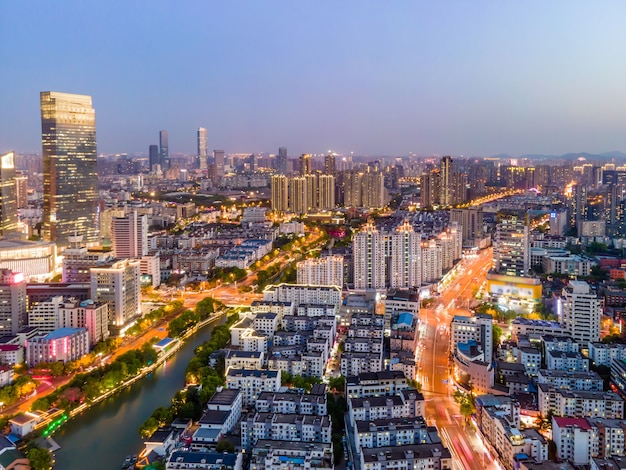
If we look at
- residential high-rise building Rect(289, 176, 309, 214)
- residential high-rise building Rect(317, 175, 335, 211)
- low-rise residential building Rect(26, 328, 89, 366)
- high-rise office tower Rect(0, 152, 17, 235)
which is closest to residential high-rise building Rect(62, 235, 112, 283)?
low-rise residential building Rect(26, 328, 89, 366)

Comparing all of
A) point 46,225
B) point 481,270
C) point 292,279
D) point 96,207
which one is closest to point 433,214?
point 481,270

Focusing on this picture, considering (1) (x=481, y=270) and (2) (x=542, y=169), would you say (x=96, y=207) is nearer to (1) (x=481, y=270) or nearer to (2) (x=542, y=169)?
(1) (x=481, y=270)

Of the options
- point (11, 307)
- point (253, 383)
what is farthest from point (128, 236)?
point (253, 383)

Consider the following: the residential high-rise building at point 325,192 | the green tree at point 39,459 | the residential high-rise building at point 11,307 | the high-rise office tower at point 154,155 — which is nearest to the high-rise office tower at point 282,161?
the high-rise office tower at point 154,155

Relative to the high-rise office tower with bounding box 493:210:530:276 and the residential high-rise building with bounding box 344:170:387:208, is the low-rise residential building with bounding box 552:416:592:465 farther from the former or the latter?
the residential high-rise building with bounding box 344:170:387:208

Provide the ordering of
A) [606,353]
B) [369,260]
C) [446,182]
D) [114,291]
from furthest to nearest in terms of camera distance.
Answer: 1. [446,182]
2. [369,260]
3. [114,291]
4. [606,353]

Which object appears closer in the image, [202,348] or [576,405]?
[576,405]

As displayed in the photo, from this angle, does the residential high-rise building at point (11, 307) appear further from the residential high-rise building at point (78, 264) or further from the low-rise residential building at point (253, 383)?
the low-rise residential building at point (253, 383)

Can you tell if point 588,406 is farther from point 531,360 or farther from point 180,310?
point 180,310
